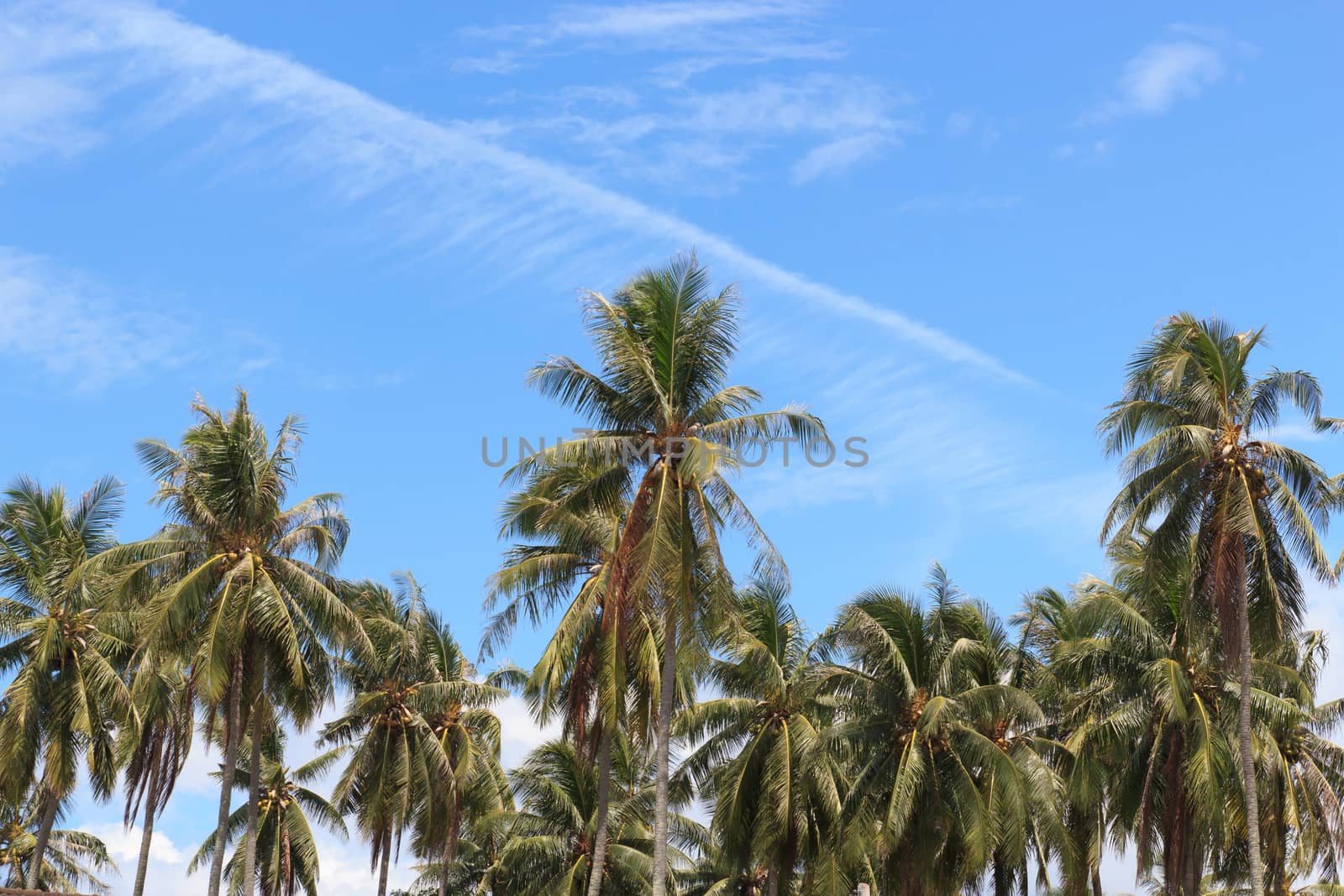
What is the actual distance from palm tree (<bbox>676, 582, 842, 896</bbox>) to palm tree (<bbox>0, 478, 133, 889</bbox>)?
1514 cm

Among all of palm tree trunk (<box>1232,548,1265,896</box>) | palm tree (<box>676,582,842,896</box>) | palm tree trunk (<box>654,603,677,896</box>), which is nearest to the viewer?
palm tree trunk (<box>654,603,677,896</box>)

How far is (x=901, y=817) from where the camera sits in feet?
105

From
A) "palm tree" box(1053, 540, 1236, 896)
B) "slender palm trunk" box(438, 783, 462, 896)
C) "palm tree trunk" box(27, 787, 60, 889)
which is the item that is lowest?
"palm tree trunk" box(27, 787, 60, 889)

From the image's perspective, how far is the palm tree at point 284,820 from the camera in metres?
47.3

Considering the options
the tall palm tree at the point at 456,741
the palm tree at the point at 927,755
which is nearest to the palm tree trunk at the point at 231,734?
the tall palm tree at the point at 456,741

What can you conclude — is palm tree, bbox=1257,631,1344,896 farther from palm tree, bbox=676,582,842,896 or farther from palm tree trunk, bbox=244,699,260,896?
palm tree trunk, bbox=244,699,260,896

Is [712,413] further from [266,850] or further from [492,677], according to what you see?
[266,850]

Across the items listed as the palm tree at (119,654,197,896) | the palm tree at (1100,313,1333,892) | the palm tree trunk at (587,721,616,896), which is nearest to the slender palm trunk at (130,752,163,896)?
the palm tree at (119,654,197,896)

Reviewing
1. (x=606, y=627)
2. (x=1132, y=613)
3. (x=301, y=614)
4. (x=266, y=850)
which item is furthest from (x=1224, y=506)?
(x=266, y=850)

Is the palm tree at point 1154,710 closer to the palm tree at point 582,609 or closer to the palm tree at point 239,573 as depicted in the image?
the palm tree at point 582,609

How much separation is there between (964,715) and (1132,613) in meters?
4.83

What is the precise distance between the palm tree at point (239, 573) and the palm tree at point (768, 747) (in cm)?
961

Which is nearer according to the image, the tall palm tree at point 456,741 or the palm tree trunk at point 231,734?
the palm tree trunk at point 231,734

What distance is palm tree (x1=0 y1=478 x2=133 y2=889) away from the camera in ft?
114
